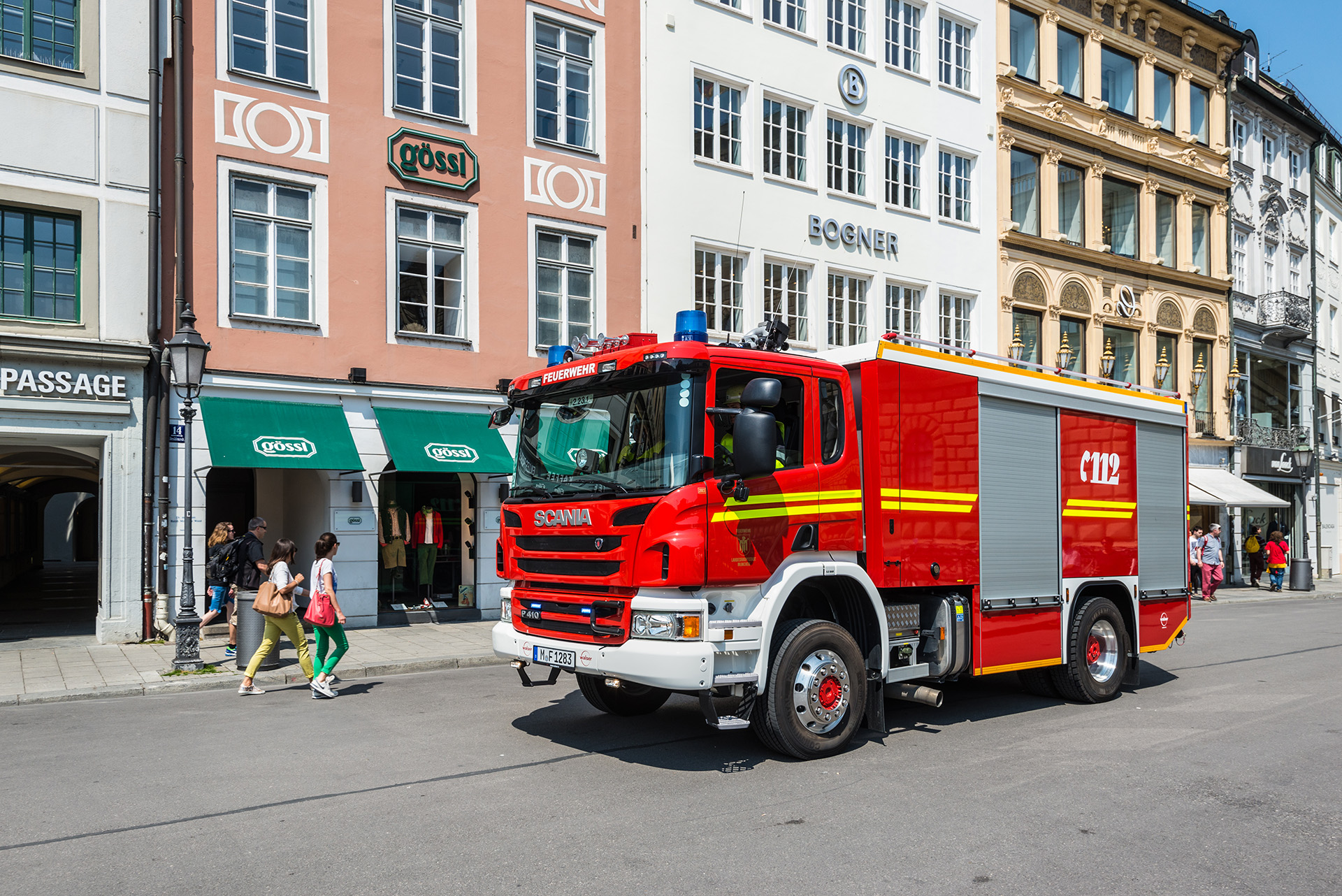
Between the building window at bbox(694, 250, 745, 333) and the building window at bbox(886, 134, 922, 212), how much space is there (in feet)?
16.6

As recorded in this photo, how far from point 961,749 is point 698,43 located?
53.9ft

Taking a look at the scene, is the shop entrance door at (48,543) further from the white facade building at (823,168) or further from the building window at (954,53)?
the building window at (954,53)

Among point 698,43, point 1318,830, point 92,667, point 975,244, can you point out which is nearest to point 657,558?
point 1318,830

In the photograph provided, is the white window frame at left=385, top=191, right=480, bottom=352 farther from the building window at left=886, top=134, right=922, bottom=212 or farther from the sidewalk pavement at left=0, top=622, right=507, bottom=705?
the building window at left=886, top=134, right=922, bottom=212

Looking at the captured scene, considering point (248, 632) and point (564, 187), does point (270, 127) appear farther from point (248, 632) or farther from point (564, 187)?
point (248, 632)

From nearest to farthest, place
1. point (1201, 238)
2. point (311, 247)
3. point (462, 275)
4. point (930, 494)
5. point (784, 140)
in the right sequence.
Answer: point (930, 494) → point (311, 247) → point (462, 275) → point (784, 140) → point (1201, 238)

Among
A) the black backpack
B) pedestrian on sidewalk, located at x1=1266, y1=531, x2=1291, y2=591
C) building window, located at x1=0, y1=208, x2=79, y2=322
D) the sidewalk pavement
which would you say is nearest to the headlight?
the sidewalk pavement

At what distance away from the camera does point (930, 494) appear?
8.27 m

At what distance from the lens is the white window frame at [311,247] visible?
15.3 m

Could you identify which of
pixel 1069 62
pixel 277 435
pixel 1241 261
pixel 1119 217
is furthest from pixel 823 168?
pixel 1241 261

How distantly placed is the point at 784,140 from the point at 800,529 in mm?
16362

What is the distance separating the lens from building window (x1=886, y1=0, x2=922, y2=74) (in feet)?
80.2

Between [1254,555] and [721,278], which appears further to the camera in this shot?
[1254,555]

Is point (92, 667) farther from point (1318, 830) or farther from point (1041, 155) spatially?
point (1041, 155)
